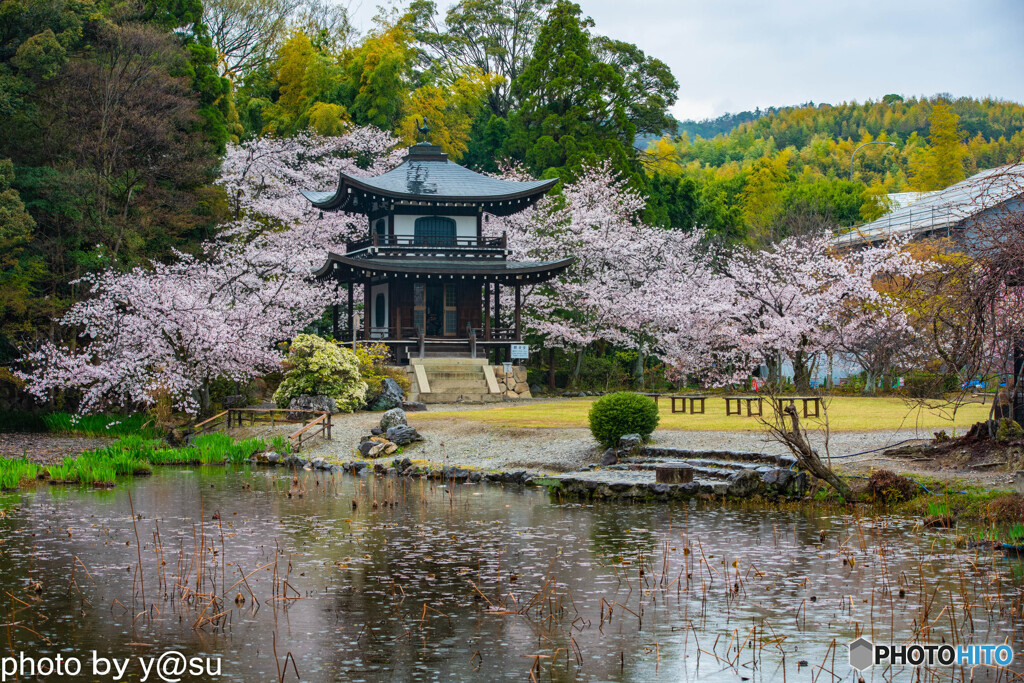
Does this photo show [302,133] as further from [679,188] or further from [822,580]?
[822,580]

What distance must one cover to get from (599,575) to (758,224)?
53.9 m

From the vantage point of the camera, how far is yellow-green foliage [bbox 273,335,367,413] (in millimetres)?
31812

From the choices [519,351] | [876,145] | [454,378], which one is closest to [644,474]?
A: [454,378]

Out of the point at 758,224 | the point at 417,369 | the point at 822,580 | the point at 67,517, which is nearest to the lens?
the point at 822,580

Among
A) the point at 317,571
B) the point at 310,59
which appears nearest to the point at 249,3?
the point at 310,59

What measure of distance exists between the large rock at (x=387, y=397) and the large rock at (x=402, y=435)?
712cm

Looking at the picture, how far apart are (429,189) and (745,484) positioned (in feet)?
87.6

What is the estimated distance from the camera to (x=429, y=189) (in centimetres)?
4209

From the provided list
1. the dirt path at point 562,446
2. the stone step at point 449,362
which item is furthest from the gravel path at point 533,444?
the stone step at point 449,362

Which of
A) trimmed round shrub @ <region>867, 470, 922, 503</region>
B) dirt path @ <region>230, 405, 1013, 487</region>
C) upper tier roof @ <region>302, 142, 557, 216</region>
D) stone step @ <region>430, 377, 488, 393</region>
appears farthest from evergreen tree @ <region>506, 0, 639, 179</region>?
trimmed round shrub @ <region>867, 470, 922, 503</region>

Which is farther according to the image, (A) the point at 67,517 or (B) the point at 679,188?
(B) the point at 679,188

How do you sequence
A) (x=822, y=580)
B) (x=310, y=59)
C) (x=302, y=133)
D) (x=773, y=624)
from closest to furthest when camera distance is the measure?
(x=773, y=624) < (x=822, y=580) < (x=302, y=133) < (x=310, y=59)

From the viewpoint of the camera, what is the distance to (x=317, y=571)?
12703mm

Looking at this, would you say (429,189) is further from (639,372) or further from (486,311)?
(639,372)
